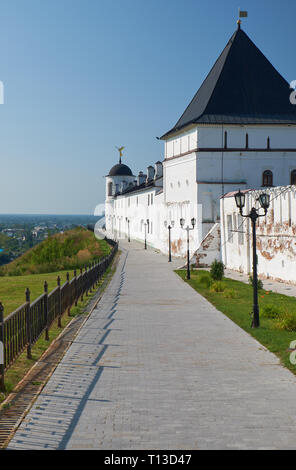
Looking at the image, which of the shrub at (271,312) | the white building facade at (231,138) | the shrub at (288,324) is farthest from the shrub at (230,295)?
the white building facade at (231,138)

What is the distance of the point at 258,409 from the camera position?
616 centimetres

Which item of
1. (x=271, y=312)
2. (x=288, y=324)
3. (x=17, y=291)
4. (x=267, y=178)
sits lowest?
(x=17, y=291)

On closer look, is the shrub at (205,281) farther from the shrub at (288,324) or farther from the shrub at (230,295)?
the shrub at (288,324)

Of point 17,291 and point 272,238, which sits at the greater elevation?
point 272,238

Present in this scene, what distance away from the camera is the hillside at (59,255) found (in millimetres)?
36406

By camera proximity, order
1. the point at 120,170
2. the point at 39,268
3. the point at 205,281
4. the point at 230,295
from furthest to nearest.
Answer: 1. the point at 120,170
2. the point at 39,268
3. the point at 205,281
4. the point at 230,295

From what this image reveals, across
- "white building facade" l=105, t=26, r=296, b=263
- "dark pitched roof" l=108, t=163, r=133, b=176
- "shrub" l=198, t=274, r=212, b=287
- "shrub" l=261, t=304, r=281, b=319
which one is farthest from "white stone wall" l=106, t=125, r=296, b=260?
"dark pitched roof" l=108, t=163, r=133, b=176

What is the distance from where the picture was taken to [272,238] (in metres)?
21.6

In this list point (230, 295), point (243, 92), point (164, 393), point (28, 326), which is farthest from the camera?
point (243, 92)

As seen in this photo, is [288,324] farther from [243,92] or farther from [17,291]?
[243,92]

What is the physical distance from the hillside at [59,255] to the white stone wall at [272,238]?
12.3 meters

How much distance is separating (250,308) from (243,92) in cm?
2293

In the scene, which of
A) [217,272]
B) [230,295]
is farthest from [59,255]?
[230,295]
